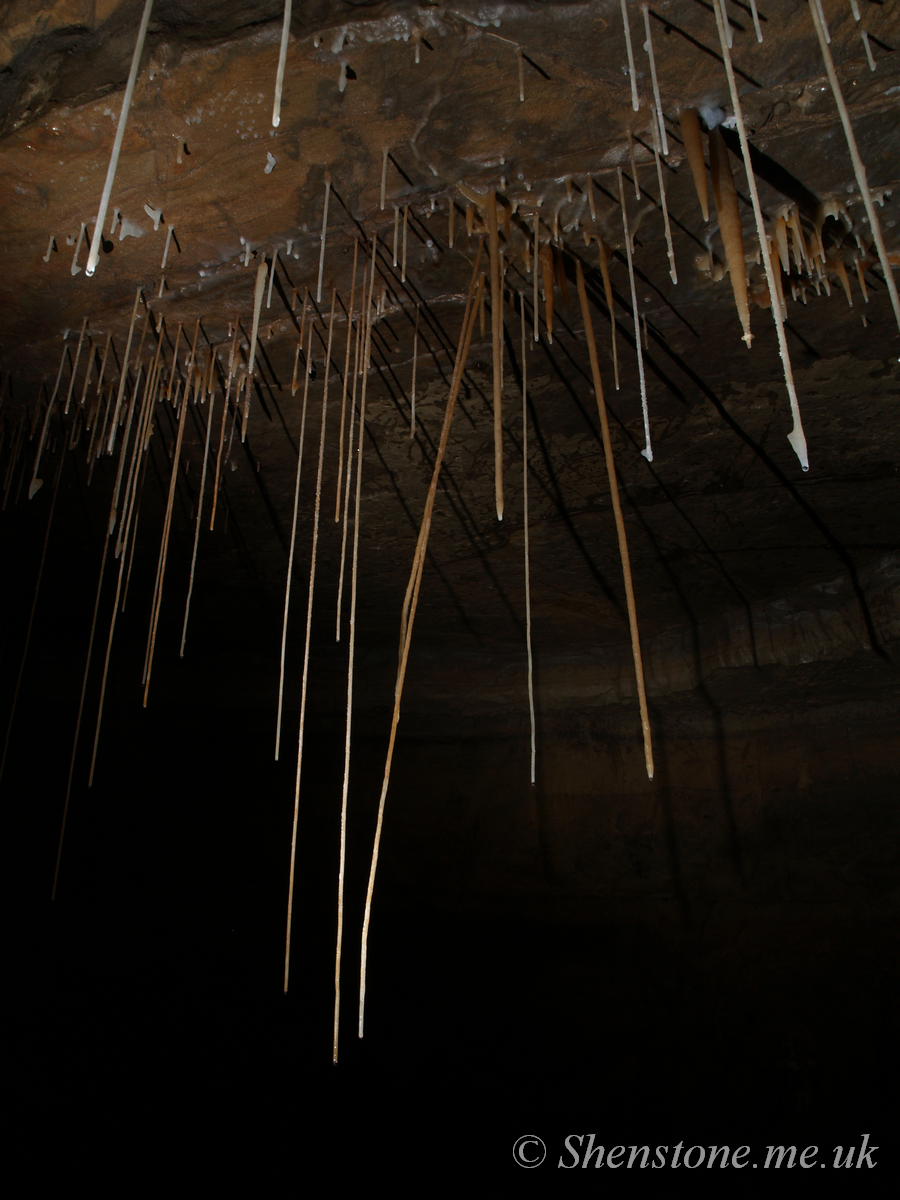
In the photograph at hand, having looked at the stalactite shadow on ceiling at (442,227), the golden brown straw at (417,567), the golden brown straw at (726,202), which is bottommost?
the golden brown straw at (417,567)

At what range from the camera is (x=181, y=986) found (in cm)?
514

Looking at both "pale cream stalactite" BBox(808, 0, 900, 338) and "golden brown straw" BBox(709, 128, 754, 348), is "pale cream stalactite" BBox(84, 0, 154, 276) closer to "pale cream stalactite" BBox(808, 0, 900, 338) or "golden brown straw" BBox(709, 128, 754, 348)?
"pale cream stalactite" BBox(808, 0, 900, 338)

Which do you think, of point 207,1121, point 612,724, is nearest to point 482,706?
point 612,724

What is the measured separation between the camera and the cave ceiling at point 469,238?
5.65 feet

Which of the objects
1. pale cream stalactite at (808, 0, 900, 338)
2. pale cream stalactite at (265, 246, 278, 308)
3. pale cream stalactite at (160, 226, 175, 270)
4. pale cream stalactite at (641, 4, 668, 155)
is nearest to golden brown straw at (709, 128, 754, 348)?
pale cream stalactite at (641, 4, 668, 155)

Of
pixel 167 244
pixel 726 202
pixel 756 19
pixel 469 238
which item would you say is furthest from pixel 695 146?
pixel 167 244

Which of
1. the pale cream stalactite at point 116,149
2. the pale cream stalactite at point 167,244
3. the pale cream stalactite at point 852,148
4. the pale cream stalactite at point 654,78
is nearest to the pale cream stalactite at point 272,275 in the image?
the pale cream stalactite at point 167,244

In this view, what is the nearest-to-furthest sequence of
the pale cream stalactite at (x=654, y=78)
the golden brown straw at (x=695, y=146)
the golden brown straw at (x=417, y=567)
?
the golden brown straw at (x=417, y=567) < the pale cream stalactite at (x=654, y=78) < the golden brown straw at (x=695, y=146)

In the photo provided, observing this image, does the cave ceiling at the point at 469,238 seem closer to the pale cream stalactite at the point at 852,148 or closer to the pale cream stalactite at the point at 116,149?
the pale cream stalactite at the point at 852,148

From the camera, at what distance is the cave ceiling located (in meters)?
1.72

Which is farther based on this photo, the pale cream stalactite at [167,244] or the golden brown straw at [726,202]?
the pale cream stalactite at [167,244]

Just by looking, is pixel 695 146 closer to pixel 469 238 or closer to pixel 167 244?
pixel 469 238

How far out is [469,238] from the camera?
220 centimetres

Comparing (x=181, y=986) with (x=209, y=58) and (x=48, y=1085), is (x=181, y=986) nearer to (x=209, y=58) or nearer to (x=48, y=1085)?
(x=48, y=1085)
